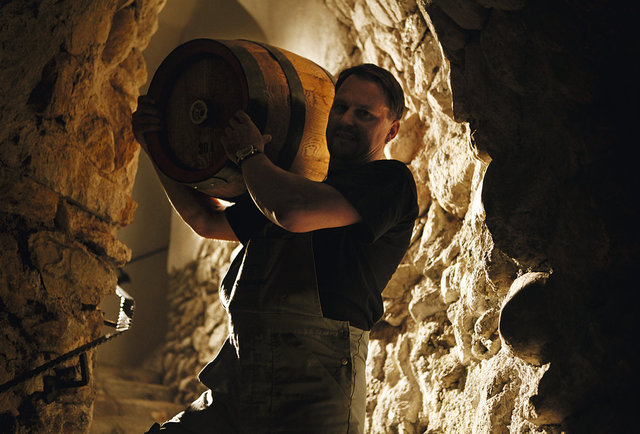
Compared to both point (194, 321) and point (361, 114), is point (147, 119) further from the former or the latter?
point (194, 321)

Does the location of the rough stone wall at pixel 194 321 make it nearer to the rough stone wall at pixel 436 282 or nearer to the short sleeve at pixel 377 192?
the rough stone wall at pixel 436 282

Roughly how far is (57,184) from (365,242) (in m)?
1.45

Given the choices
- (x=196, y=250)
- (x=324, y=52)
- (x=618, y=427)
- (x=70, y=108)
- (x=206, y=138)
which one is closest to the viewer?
(x=618, y=427)

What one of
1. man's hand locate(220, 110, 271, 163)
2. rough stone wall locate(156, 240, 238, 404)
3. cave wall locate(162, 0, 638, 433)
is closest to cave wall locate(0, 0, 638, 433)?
cave wall locate(162, 0, 638, 433)

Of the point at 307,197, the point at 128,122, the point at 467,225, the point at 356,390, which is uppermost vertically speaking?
the point at 128,122

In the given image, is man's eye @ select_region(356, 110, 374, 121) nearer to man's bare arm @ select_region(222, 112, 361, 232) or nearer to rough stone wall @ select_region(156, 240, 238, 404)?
man's bare arm @ select_region(222, 112, 361, 232)

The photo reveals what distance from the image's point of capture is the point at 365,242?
1.85 m

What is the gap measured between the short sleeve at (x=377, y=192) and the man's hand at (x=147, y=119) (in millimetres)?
697

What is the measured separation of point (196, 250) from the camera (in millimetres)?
5629

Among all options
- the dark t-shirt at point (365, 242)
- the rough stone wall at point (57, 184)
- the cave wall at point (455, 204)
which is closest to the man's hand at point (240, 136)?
the dark t-shirt at point (365, 242)

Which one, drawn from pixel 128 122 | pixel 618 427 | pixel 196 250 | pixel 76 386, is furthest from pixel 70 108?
pixel 196 250

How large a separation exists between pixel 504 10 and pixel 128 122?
1.91m

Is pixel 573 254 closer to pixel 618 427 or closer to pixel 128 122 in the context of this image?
pixel 618 427

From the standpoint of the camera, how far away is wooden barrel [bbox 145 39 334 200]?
196cm
